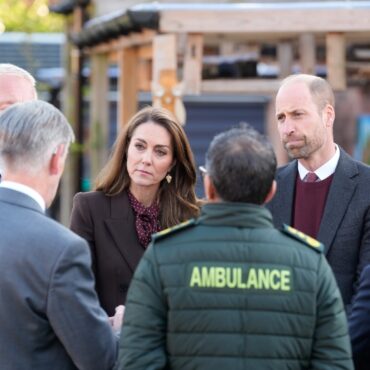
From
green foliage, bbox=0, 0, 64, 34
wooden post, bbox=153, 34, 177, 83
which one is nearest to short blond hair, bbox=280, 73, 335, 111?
wooden post, bbox=153, 34, 177, 83

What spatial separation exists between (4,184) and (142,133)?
1370 millimetres

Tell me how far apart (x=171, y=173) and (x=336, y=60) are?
391 centimetres

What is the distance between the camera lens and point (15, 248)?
12.0ft

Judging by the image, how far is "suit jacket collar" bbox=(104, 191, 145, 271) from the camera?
4934 millimetres

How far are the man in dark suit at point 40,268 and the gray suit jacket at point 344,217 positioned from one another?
1462 millimetres

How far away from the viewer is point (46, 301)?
11.8 feet

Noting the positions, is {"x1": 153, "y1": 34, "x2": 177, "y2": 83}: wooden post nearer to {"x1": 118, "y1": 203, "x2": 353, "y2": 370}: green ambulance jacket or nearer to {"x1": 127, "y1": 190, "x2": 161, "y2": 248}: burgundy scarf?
{"x1": 127, "y1": 190, "x2": 161, "y2": 248}: burgundy scarf

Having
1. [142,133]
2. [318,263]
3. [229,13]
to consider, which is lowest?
[318,263]

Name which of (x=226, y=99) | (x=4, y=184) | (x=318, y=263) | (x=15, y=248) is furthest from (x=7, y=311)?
(x=226, y=99)

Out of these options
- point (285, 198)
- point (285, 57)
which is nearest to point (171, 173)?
point (285, 198)

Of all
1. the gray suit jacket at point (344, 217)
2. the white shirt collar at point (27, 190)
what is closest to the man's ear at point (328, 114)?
the gray suit jacket at point (344, 217)

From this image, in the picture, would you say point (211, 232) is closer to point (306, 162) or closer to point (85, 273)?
point (85, 273)

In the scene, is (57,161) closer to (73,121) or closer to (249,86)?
(249,86)

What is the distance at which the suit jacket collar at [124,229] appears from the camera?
4.93m
